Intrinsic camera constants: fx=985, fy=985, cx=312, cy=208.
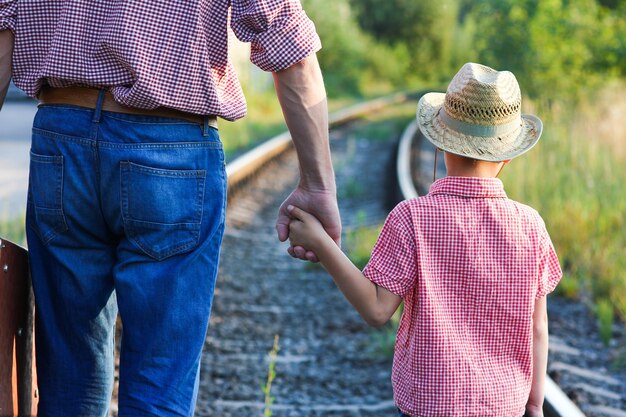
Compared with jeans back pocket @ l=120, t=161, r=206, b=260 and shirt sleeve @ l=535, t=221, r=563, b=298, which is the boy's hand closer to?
jeans back pocket @ l=120, t=161, r=206, b=260

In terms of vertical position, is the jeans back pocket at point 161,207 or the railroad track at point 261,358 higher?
the jeans back pocket at point 161,207

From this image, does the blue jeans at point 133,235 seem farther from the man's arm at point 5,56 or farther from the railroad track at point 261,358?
the railroad track at point 261,358

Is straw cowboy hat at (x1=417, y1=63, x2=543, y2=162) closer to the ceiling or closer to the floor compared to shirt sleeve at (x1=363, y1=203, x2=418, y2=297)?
closer to the ceiling

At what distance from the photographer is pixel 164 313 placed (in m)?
2.27

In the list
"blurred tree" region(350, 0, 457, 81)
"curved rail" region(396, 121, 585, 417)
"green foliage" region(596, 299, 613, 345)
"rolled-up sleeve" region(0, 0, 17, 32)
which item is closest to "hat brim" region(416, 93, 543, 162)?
"rolled-up sleeve" region(0, 0, 17, 32)

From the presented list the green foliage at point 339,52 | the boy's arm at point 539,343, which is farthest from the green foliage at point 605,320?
the green foliage at point 339,52

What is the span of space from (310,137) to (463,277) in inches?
19.3

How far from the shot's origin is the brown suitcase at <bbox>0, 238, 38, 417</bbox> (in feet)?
7.61

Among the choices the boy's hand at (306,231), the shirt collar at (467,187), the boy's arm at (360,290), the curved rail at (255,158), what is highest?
the shirt collar at (467,187)

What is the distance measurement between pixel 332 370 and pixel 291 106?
2.54m

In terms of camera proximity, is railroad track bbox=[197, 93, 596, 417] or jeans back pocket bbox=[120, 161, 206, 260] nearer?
jeans back pocket bbox=[120, 161, 206, 260]

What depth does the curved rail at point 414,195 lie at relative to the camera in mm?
3693

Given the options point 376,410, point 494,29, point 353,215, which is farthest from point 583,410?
point 494,29

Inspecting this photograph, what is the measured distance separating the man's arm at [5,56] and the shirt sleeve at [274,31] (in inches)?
21.8
